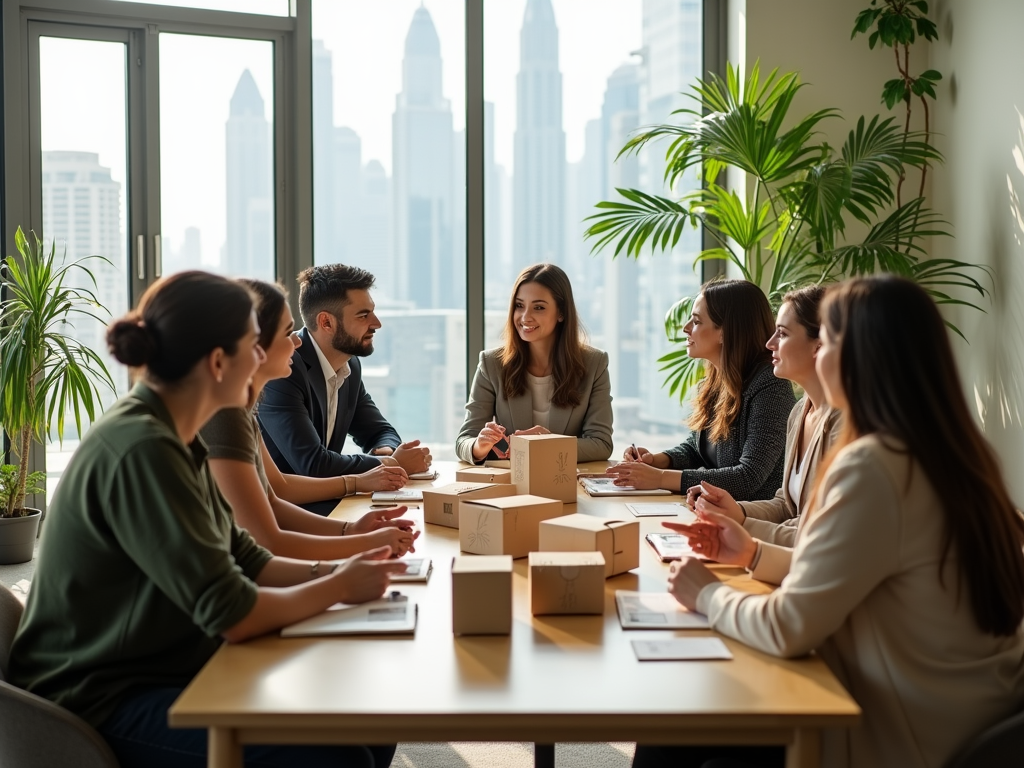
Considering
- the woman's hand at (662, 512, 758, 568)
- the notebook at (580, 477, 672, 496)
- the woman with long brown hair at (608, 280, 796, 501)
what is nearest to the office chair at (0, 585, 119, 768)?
the woman's hand at (662, 512, 758, 568)

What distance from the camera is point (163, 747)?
148cm

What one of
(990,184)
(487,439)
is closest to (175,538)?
(487,439)

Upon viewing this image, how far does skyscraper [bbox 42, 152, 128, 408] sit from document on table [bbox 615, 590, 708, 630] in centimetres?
372

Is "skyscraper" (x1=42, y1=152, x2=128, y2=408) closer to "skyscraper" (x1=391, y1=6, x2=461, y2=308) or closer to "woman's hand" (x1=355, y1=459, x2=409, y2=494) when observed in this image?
"skyscraper" (x1=391, y1=6, x2=461, y2=308)

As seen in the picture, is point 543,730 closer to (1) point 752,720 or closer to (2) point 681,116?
(1) point 752,720

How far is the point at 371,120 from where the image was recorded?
5012 mm

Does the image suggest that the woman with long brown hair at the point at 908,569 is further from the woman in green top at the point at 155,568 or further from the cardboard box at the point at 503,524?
the woman in green top at the point at 155,568

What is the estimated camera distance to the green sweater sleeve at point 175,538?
143 cm

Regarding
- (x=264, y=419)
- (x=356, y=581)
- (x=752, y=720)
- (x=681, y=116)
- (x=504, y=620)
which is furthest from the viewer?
(x=681, y=116)

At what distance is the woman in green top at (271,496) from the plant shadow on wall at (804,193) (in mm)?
2266

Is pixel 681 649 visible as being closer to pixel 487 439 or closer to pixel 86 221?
pixel 487 439

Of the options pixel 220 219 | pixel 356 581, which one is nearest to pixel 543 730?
pixel 356 581

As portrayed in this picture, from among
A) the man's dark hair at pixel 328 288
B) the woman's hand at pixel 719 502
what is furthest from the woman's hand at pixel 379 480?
the woman's hand at pixel 719 502

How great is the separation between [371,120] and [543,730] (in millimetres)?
4235
